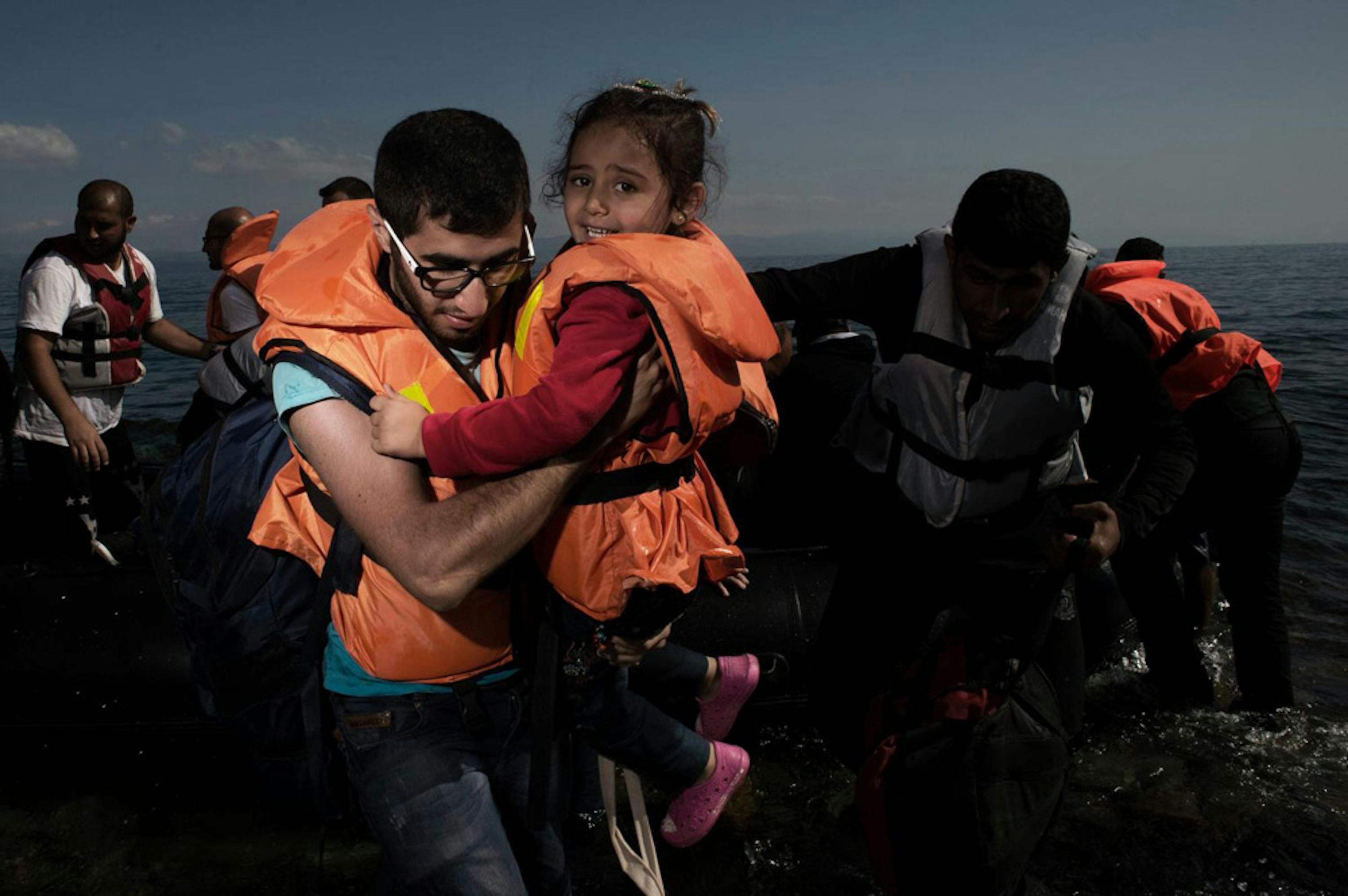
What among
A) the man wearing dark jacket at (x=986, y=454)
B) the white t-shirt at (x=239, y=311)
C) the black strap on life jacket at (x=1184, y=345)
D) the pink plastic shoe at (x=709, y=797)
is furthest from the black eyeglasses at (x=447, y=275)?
the black strap on life jacket at (x=1184, y=345)

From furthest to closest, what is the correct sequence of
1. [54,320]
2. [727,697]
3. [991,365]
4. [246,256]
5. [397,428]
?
[54,320]
[246,256]
[727,697]
[991,365]
[397,428]

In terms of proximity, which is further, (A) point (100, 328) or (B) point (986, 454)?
(A) point (100, 328)

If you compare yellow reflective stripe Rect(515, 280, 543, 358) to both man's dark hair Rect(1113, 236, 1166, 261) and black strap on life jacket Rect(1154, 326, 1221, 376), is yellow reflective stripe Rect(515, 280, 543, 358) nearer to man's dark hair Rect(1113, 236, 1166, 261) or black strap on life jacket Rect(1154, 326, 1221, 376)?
black strap on life jacket Rect(1154, 326, 1221, 376)

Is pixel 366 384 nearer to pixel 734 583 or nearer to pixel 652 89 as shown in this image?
pixel 652 89

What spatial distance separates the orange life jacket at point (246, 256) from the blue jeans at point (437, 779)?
9.13 feet

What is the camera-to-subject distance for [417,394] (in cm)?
193

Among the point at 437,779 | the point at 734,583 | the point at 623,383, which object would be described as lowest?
the point at 734,583

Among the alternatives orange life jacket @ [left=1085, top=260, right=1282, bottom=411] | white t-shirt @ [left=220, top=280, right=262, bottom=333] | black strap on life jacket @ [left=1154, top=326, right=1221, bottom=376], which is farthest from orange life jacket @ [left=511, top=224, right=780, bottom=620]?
white t-shirt @ [left=220, top=280, right=262, bottom=333]

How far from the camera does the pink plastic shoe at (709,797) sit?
131 inches

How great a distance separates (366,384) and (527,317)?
1.17 feet

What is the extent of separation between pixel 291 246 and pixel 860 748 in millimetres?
2424

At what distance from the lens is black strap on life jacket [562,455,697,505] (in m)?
2.00

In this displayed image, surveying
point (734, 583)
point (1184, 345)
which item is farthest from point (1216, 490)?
point (734, 583)

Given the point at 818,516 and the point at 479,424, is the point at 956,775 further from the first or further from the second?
the point at 818,516
